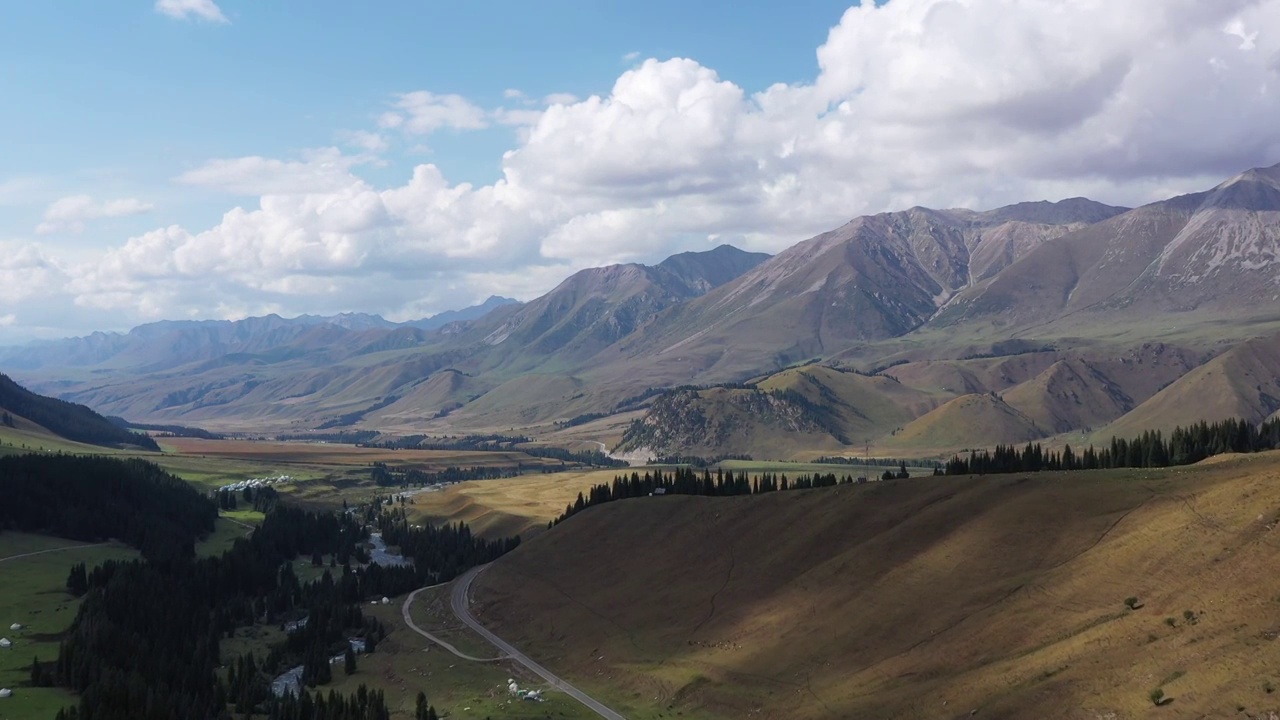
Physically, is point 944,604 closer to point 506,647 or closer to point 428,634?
point 506,647

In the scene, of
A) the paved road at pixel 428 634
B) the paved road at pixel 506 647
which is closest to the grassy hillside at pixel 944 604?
the paved road at pixel 506 647

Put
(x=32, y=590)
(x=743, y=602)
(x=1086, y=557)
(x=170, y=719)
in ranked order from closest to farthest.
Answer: (x=1086, y=557) < (x=170, y=719) < (x=743, y=602) < (x=32, y=590)

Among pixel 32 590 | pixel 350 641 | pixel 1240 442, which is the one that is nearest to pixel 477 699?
pixel 350 641

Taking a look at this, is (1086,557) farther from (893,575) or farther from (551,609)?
(551,609)

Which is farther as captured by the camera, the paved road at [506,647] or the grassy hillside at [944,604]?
the paved road at [506,647]

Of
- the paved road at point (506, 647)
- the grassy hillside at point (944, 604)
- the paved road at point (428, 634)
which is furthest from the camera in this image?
the paved road at point (428, 634)

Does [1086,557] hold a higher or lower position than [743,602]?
higher

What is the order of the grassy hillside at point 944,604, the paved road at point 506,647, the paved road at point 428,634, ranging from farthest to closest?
the paved road at point 428,634 → the paved road at point 506,647 → the grassy hillside at point 944,604

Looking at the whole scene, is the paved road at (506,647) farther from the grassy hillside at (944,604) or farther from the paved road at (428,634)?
the paved road at (428,634)

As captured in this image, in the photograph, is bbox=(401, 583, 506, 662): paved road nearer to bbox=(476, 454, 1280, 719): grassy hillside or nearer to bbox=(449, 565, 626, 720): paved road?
bbox=(449, 565, 626, 720): paved road
